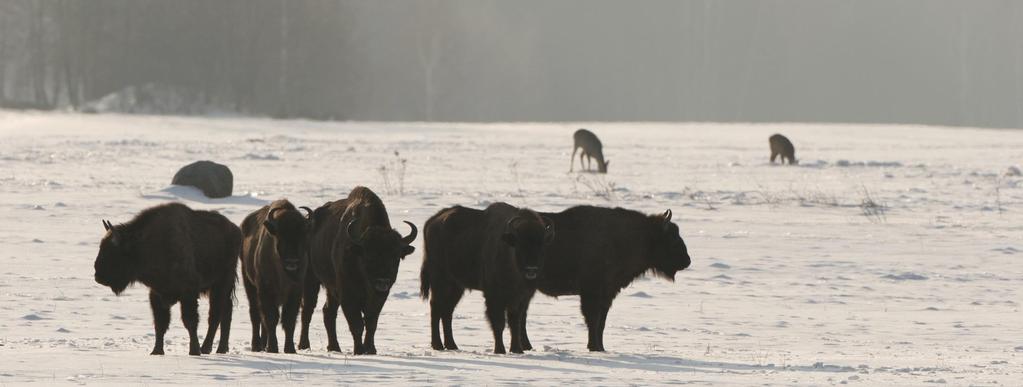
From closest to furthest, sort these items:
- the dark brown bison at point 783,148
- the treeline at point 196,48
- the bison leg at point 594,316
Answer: the bison leg at point 594,316 → the dark brown bison at point 783,148 → the treeline at point 196,48

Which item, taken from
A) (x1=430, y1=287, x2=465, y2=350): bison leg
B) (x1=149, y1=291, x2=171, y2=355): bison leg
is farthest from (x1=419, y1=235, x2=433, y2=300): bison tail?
(x1=149, y1=291, x2=171, y2=355): bison leg

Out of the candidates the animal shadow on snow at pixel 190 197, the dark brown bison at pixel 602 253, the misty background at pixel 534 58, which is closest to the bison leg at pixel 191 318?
the dark brown bison at pixel 602 253

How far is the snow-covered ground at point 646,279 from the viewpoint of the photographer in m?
10.8

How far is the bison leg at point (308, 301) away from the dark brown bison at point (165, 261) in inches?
26.0

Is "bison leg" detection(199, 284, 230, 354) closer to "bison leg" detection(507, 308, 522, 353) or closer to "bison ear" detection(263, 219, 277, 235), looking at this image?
"bison ear" detection(263, 219, 277, 235)

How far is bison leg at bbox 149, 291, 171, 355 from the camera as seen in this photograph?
11.4m

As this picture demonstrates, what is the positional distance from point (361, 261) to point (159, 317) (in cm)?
150

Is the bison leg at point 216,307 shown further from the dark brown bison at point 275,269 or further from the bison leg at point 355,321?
the bison leg at point 355,321

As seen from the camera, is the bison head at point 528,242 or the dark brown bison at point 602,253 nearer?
the bison head at point 528,242

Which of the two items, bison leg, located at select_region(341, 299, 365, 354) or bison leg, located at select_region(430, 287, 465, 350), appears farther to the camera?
bison leg, located at select_region(430, 287, 465, 350)

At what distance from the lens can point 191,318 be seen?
11.6 meters

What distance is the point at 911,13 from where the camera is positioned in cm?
16000

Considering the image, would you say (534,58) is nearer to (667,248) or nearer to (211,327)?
(667,248)

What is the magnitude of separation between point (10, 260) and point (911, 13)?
150 meters
